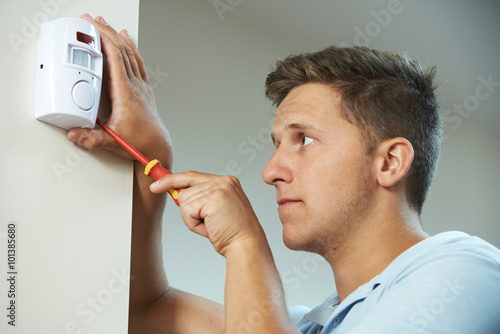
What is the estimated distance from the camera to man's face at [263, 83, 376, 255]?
1.00 m

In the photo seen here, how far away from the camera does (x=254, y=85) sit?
2572mm

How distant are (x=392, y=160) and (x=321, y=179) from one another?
0.15 m

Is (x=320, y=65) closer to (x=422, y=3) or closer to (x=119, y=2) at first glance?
(x=119, y=2)

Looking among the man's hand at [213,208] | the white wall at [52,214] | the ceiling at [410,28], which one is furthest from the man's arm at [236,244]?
the ceiling at [410,28]

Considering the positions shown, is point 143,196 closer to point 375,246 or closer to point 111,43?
point 111,43

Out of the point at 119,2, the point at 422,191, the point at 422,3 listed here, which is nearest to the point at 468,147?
the point at 422,3

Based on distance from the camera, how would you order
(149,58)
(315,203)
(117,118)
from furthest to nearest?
(149,58) < (315,203) < (117,118)

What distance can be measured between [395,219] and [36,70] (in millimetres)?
671

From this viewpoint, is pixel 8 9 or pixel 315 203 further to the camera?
pixel 315 203

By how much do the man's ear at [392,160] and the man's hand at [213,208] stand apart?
0.32m

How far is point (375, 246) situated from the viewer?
39.9 inches

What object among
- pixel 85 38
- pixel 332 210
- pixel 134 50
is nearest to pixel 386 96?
pixel 332 210

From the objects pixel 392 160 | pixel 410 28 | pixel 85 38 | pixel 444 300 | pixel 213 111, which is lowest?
pixel 444 300

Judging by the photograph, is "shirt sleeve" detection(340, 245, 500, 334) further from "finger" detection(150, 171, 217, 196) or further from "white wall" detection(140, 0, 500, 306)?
"white wall" detection(140, 0, 500, 306)
